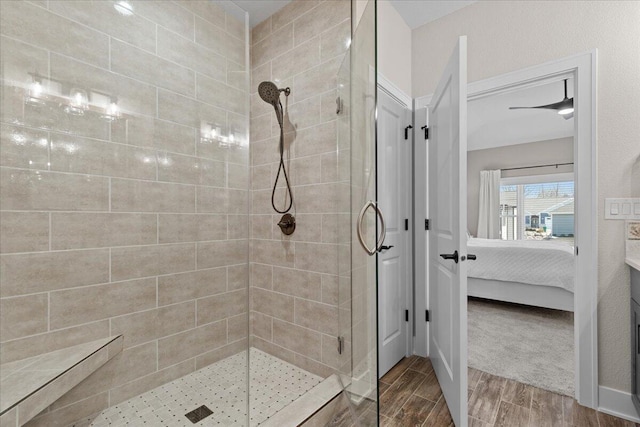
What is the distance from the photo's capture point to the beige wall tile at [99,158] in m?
1.05

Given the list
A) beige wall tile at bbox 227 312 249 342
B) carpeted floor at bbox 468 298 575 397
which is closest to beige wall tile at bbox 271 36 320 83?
beige wall tile at bbox 227 312 249 342

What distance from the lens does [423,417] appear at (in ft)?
5.41

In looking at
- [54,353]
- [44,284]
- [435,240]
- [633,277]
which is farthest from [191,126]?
[633,277]

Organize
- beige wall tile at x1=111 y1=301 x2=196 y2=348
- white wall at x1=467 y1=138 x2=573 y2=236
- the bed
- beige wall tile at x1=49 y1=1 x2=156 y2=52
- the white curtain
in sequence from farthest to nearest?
1. the white curtain
2. white wall at x1=467 y1=138 x2=573 y2=236
3. the bed
4. beige wall tile at x1=111 y1=301 x2=196 y2=348
5. beige wall tile at x1=49 y1=1 x2=156 y2=52

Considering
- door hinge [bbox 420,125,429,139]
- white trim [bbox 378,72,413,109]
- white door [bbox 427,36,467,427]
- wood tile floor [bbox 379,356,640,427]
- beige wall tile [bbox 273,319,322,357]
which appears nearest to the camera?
white door [bbox 427,36,467,427]

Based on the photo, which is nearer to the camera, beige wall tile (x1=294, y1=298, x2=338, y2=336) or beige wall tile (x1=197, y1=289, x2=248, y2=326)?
beige wall tile (x1=197, y1=289, x2=248, y2=326)

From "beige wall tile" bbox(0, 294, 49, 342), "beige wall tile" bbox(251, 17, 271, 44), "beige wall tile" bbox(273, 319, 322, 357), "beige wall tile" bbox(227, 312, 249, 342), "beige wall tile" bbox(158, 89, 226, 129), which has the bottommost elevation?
"beige wall tile" bbox(273, 319, 322, 357)

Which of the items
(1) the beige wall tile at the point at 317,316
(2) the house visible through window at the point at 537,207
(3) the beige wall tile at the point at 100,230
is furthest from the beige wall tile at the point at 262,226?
(2) the house visible through window at the point at 537,207

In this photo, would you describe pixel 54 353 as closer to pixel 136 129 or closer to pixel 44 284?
pixel 44 284

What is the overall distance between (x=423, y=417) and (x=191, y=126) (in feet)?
6.31

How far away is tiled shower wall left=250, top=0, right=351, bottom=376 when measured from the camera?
1.83 m

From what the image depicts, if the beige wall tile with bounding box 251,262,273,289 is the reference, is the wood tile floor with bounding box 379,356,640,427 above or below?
below

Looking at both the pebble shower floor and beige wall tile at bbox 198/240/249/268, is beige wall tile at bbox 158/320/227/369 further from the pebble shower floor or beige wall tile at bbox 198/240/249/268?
beige wall tile at bbox 198/240/249/268

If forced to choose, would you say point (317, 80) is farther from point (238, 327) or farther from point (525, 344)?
point (525, 344)
